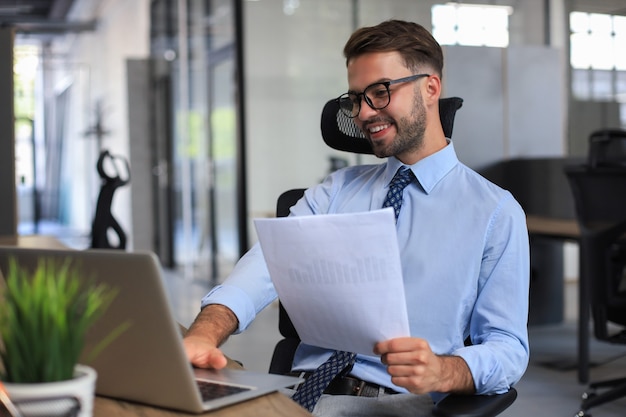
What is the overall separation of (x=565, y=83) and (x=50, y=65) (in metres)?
9.05

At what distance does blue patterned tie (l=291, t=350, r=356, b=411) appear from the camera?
63.4 inches

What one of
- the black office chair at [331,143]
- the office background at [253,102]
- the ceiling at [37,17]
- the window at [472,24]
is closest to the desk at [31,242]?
the office background at [253,102]

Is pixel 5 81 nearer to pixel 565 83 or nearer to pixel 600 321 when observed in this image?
pixel 600 321

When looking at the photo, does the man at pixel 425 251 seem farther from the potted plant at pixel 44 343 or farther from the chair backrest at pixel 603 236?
the chair backrest at pixel 603 236

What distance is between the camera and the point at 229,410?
109cm

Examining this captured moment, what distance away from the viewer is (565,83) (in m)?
7.23

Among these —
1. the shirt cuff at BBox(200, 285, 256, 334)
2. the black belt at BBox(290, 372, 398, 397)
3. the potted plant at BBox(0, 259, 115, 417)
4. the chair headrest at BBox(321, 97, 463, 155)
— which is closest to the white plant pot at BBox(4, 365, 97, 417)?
the potted plant at BBox(0, 259, 115, 417)

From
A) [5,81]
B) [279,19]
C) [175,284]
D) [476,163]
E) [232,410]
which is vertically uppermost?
[279,19]

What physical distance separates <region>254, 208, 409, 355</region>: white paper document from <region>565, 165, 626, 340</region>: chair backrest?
240 centimetres

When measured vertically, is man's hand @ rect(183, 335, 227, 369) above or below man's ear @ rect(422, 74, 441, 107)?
below

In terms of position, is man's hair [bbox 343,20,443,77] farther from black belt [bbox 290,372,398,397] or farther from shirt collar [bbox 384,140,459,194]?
black belt [bbox 290,372,398,397]

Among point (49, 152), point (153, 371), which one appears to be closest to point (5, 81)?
point (153, 371)

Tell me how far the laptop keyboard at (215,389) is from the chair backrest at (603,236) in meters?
2.62

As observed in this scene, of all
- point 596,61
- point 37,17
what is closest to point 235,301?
point 596,61
